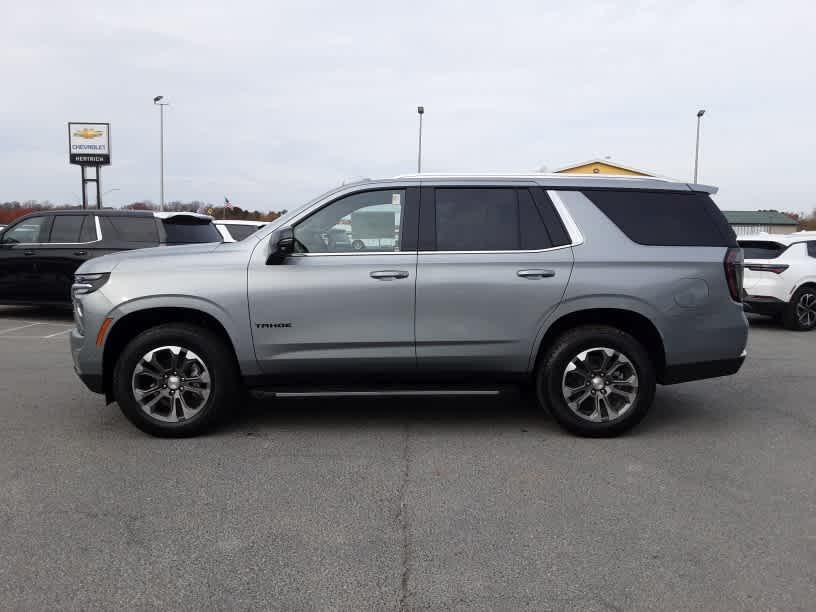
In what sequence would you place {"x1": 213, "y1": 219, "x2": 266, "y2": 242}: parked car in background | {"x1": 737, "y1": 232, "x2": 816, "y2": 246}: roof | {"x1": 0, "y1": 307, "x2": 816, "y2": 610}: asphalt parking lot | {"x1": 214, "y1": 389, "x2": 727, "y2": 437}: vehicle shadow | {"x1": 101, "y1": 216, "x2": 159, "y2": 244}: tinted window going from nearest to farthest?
{"x1": 0, "y1": 307, "x2": 816, "y2": 610}: asphalt parking lot → {"x1": 214, "y1": 389, "x2": 727, "y2": 437}: vehicle shadow → {"x1": 101, "y1": 216, "x2": 159, "y2": 244}: tinted window → {"x1": 737, "y1": 232, "x2": 816, "y2": 246}: roof → {"x1": 213, "y1": 219, "x2": 266, "y2": 242}: parked car in background

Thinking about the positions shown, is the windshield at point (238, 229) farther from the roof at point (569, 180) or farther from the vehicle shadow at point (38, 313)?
the roof at point (569, 180)

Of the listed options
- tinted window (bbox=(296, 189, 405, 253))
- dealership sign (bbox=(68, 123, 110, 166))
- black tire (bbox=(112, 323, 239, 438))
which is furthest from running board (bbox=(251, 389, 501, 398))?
dealership sign (bbox=(68, 123, 110, 166))

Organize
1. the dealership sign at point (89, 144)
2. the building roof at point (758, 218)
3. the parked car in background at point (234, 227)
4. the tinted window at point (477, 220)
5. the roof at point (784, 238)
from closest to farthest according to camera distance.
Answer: the tinted window at point (477, 220) → the roof at point (784, 238) → the parked car in background at point (234, 227) → the dealership sign at point (89, 144) → the building roof at point (758, 218)

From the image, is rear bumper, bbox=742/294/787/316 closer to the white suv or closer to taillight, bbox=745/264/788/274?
the white suv

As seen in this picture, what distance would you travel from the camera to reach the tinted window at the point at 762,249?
11477 millimetres

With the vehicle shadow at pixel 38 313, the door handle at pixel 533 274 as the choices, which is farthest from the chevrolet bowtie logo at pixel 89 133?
the door handle at pixel 533 274

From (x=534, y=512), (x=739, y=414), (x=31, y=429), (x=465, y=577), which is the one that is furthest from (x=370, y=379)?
(x=739, y=414)

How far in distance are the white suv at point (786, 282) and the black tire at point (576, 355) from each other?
7458mm

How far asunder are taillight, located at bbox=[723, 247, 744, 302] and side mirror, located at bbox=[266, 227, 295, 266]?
10.2 ft

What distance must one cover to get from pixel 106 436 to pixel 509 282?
3128mm

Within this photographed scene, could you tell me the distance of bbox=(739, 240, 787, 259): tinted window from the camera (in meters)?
11.5

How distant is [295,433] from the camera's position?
524cm

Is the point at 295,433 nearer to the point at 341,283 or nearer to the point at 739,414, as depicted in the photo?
the point at 341,283

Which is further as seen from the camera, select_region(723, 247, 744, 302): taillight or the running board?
select_region(723, 247, 744, 302): taillight
